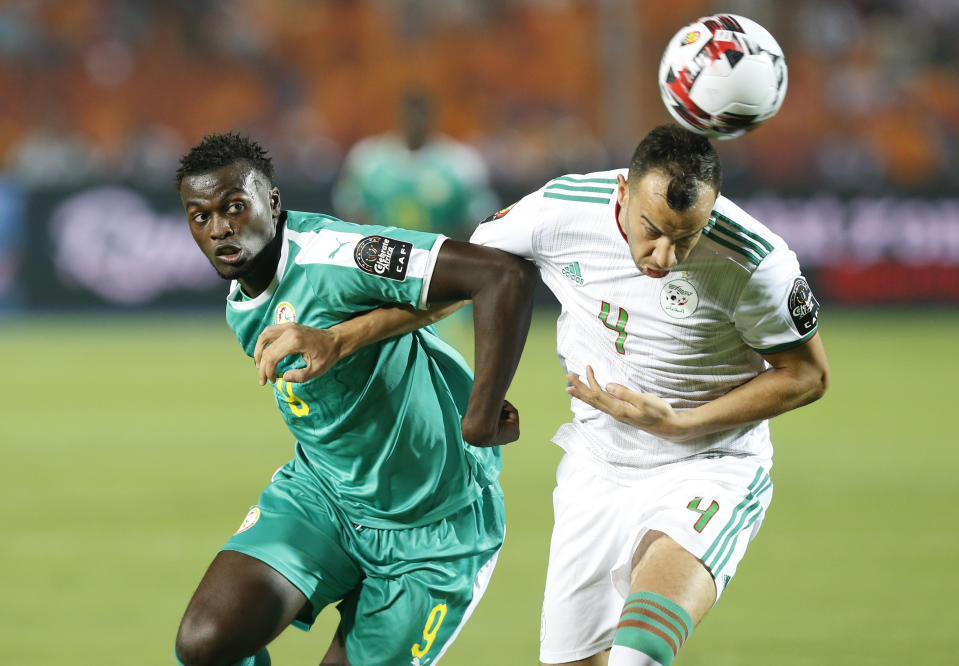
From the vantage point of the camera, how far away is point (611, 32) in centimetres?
1888

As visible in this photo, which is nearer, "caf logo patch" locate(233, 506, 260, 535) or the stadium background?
"caf logo patch" locate(233, 506, 260, 535)

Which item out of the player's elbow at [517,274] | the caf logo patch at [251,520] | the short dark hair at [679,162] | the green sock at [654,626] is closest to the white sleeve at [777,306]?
the short dark hair at [679,162]

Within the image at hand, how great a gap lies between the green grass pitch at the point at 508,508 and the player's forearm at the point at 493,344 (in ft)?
5.90

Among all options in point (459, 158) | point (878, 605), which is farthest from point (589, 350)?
point (459, 158)

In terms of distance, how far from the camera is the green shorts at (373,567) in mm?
4082

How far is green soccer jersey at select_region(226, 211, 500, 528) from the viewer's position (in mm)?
4027

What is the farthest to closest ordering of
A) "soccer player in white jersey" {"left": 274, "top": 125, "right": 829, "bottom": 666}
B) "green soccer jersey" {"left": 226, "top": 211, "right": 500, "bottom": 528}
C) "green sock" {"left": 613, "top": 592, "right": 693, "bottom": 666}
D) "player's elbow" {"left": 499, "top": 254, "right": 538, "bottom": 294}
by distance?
"green soccer jersey" {"left": 226, "top": 211, "right": 500, "bottom": 528} → "player's elbow" {"left": 499, "top": 254, "right": 538, "bottom": 294} → "soccer player in white jersey" {"left": 274, "top": 125, "right": 829, "bottom": 666} → "green sock" {"left": 613, "top": 592, "right": 693, "bottom": 666}

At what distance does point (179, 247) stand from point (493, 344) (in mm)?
13489

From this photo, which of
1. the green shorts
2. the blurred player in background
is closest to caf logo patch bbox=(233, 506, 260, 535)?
the green shorts

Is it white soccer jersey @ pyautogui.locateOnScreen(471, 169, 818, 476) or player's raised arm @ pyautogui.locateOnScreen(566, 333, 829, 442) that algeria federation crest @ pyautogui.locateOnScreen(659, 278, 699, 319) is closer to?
white soccer jersey @ pyautogui.locateOnScreen(471, 169, 818, 476)

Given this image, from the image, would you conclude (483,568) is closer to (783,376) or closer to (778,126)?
(783,376)

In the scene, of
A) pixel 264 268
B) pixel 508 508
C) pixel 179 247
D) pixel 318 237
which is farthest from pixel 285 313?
pixel 179 247

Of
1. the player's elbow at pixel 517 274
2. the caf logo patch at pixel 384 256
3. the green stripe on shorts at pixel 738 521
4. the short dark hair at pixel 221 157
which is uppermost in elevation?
the short dark hair at pixel 221 157

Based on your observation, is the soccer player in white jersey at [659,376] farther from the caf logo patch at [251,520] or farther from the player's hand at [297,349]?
the caf logo patch at [251,520]
